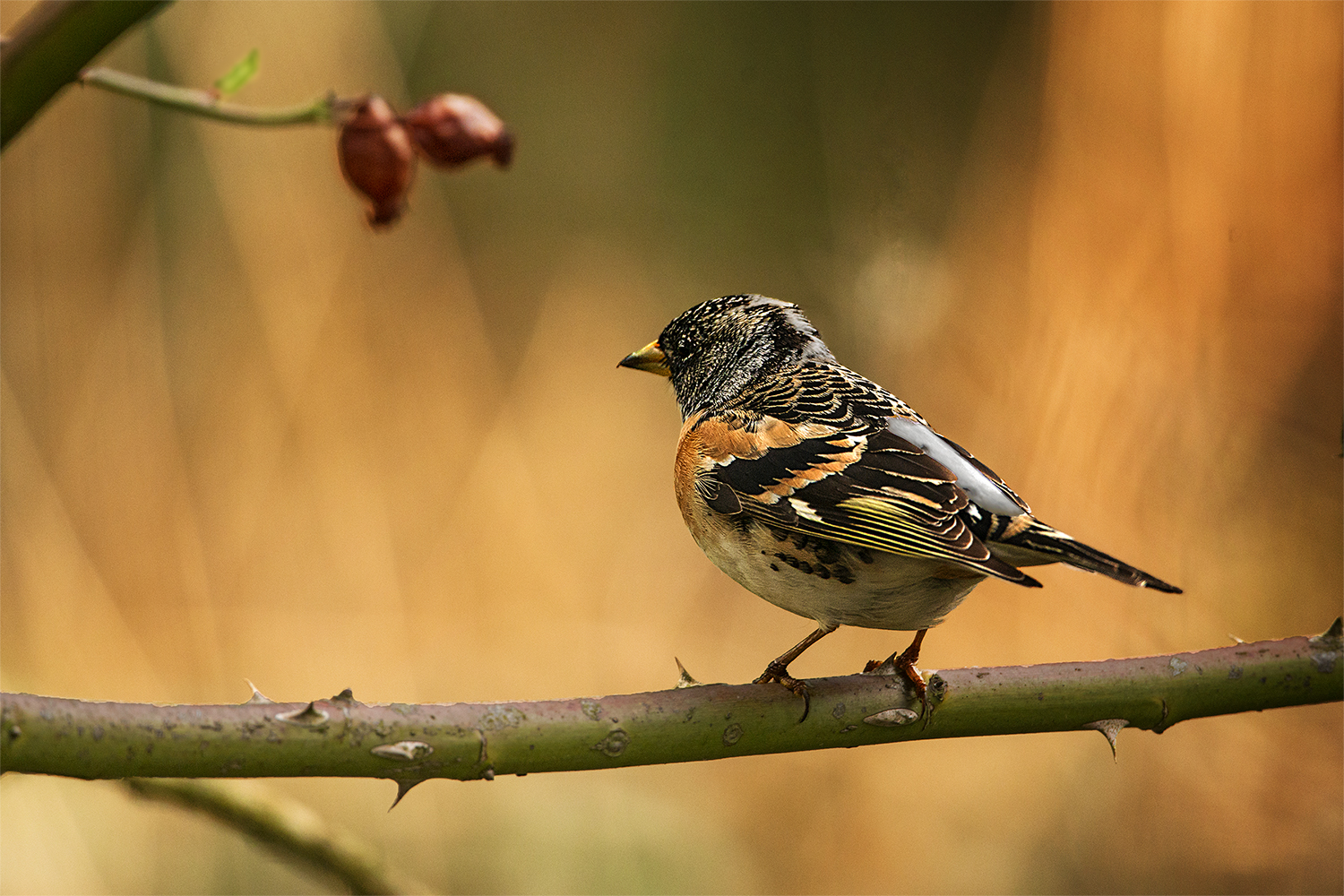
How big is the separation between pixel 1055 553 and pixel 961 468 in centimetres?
30

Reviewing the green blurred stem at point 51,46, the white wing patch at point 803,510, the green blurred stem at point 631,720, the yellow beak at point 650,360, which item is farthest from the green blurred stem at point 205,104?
the yellow beak at point 650,360

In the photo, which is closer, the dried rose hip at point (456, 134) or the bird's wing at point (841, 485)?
the dried rose hip at point (456, 134)

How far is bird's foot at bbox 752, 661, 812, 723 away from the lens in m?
1.41

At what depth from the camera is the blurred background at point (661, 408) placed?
3.05 metres

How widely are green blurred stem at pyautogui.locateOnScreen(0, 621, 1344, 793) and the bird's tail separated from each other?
0.15 m

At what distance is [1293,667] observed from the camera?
57.1 inches

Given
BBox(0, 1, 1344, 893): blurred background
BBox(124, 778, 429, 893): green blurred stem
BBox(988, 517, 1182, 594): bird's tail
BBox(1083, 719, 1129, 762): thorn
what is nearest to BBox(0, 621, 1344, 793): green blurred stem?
BBox(1083, 719, 1129, 762): thorn

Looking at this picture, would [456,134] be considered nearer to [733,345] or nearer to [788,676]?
[788,676]

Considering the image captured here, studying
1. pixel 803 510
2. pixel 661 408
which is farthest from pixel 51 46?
pixel 661 408

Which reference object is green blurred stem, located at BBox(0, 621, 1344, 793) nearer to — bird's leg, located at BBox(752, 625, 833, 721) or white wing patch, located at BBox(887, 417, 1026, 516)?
bird's leg, located at BBox(752, 625, 833, 721)

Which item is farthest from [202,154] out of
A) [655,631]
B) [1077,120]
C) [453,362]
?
[1077,120]

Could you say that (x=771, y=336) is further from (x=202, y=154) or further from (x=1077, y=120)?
(x=202, y=154)

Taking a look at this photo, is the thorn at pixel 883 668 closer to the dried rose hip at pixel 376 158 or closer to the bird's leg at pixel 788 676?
Answer: the bird's leg at pixel 788 676

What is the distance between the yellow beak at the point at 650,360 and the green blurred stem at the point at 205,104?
105 cm
